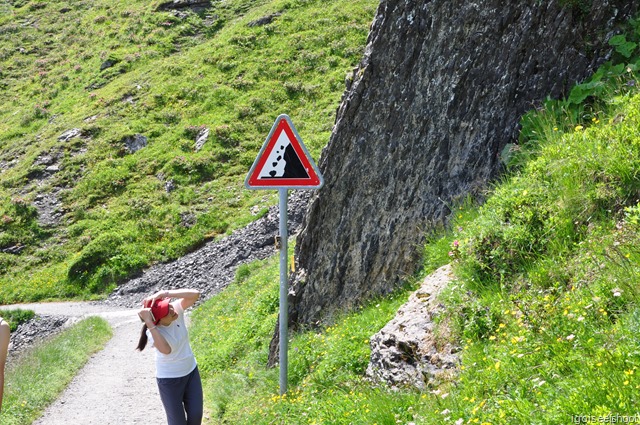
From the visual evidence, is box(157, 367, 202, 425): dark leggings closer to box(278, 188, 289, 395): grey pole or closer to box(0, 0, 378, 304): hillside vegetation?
box(278, 188, 289, 395): grey pole

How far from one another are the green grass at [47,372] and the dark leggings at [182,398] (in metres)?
5.62

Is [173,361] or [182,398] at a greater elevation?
[173,361]

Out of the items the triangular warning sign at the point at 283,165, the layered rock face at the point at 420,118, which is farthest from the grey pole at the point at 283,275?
the layered rock face at the point at 420,118

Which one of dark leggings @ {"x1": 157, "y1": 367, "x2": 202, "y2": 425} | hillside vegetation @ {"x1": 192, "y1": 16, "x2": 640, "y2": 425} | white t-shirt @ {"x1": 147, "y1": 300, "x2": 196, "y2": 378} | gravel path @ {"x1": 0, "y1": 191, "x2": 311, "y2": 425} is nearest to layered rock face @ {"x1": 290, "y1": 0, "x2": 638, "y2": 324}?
hillside vegetation @ {"x1": 192, "y1": 16, "x2": 640, "y2": 425}

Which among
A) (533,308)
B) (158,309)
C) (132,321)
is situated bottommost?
(132,321)

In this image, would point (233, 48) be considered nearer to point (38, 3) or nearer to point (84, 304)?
point (84, 304)

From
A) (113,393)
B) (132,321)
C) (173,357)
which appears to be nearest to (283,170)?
(173,357)

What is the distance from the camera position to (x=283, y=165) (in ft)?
22.1

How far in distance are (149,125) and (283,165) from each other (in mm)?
34461

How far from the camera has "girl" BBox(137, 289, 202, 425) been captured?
6152mm

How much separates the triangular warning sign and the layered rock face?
2104 millimetres

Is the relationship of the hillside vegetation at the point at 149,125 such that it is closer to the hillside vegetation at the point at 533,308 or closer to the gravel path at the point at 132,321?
the gravel path at the point at 132,321

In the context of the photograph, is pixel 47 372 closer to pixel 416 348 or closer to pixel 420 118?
pixel 420 118

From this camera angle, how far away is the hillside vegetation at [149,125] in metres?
30.5
